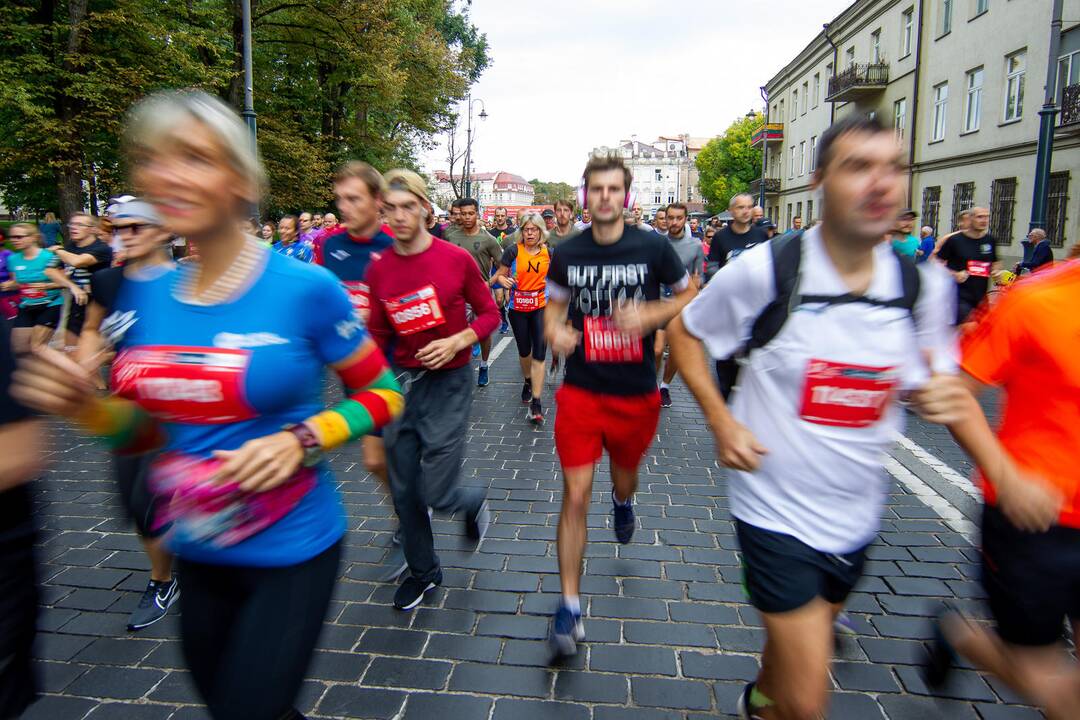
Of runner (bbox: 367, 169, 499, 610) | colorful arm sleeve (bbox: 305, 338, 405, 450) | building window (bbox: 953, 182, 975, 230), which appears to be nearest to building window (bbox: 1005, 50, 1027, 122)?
building window (bbox: 953, 182, 975, 230)

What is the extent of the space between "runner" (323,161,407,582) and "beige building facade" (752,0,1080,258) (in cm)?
1469

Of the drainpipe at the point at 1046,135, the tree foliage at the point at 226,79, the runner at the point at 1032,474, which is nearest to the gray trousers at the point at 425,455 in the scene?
the runner at the point at 1032,474

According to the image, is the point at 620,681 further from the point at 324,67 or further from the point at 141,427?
the point at 324,67

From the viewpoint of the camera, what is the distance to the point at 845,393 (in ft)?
6.88

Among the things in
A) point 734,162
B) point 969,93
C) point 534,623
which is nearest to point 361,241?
point 534,623

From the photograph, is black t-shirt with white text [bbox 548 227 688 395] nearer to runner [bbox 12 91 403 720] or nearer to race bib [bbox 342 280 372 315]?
race bib [bbox 342 280 372 315]

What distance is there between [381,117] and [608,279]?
106 feet

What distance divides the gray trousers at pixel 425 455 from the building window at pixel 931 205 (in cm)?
2831

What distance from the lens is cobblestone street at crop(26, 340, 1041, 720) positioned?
2.84 meters

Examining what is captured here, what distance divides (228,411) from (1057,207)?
23.3 meters

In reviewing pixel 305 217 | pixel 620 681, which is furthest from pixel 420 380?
pixel 305 217

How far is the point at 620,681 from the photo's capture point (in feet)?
9.81

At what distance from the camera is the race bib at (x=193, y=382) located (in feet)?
5.88

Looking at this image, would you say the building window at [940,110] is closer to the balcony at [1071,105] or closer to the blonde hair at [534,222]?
the balcony at [1071,105]
